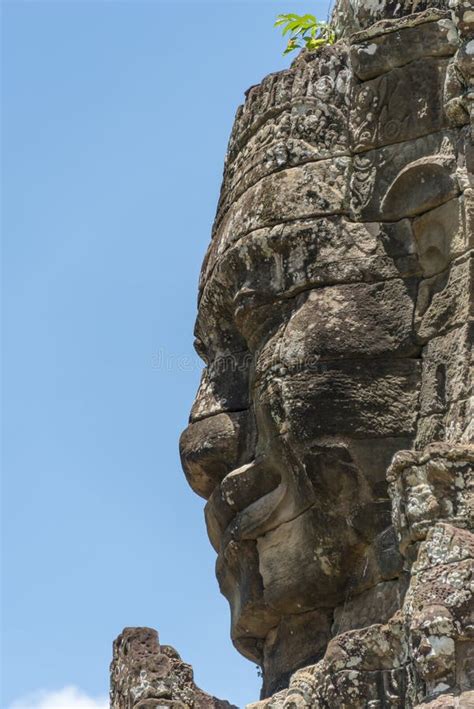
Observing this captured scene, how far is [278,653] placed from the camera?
563 inches

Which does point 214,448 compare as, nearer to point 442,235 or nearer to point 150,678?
point 150,678

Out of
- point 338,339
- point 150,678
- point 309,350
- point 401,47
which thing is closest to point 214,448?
point 309,350

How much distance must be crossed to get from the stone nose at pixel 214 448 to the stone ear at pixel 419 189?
1.79 m

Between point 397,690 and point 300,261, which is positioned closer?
point 397,690

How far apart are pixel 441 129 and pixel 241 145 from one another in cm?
181

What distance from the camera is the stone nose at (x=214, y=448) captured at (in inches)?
566

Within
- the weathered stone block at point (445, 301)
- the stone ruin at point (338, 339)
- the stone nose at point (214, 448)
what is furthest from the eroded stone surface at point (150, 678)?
the weathered stone block at point (445, 301)

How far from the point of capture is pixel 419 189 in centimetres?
1353

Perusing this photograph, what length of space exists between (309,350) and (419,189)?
124 centimetres

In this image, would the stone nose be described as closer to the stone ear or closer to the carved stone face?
the carved stone face

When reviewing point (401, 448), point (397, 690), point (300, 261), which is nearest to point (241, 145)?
point (300, 261)

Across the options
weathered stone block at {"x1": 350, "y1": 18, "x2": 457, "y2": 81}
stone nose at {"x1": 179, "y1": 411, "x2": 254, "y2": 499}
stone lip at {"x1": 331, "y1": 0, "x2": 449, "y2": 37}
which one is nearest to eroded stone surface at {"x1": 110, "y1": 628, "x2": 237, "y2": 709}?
stone nose at {"x1": 179, "y1": 411, "x2": 254, "y2": 499}

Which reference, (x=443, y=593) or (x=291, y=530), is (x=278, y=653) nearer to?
(x=291, y=530)

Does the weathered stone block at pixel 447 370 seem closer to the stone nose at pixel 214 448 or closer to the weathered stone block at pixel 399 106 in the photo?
the weathered stone block at pixel 399 106
